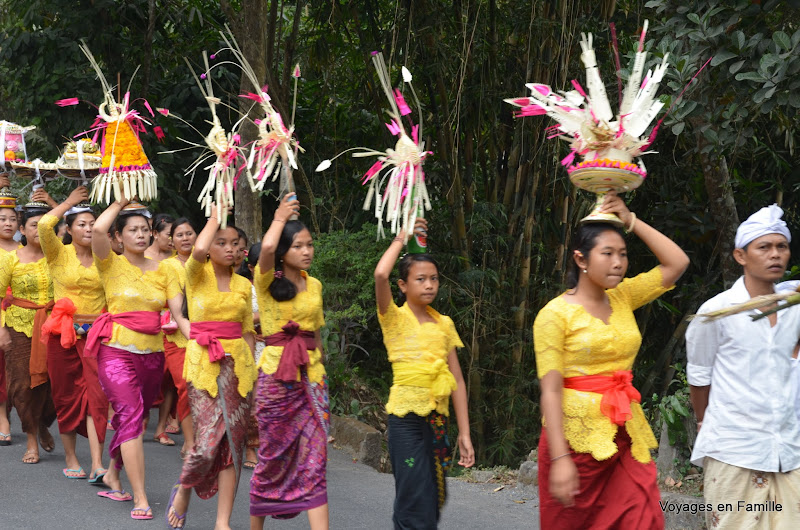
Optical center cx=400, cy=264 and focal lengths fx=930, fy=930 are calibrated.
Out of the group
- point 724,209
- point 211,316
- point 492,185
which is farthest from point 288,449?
point 492,185

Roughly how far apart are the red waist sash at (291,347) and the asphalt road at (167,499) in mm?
1313

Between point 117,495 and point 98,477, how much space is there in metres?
0.40

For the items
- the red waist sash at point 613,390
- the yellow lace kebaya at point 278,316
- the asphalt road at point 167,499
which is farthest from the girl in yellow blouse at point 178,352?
the red waist sash at point 613,390

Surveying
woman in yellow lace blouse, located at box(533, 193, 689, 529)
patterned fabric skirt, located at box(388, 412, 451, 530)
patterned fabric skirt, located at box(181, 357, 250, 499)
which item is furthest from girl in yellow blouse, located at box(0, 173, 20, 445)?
woman in yellow lace blouse, located at box(533, 193, 689, 529)

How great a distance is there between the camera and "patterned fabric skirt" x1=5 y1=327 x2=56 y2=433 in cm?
718

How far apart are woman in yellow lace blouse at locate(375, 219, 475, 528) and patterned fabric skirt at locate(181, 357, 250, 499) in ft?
3.71

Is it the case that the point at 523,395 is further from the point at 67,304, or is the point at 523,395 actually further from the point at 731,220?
the point at 67,304

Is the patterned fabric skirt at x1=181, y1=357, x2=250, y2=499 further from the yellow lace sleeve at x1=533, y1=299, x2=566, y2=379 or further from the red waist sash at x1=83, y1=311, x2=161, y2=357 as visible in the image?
the yellow lace sleeve at x1=533, y1=299, x2=566, y2=379

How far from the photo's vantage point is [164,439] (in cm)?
794

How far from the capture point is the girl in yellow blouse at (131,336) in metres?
5.64

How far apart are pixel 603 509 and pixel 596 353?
62 centimetres

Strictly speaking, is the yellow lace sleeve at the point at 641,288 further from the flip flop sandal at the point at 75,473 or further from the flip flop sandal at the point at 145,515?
the flip flop sandal at the point at 75,473

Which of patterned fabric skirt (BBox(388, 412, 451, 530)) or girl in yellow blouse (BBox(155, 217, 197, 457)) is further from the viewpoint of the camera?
girl in yellow blouse (BBox(155, 217, 197, 457))

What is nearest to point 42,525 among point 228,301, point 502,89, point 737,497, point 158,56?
point 228,301
